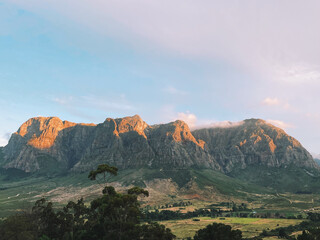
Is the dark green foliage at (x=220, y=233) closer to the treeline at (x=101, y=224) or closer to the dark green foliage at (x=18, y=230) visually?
the treeline at (x=101, y=224)

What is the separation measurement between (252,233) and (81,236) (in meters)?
134

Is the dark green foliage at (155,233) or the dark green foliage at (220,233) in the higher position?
the dark green foliage at (155,233)

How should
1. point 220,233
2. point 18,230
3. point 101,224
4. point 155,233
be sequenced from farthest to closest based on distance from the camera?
point 101,224 < point 18,230 < point 220,233 < point 155,233

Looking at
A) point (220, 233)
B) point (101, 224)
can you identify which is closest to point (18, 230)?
point (101, 224)

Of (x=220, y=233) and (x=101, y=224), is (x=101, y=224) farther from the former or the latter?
(x=220, y=233)

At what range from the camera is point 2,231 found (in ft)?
267

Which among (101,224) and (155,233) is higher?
(155,233)

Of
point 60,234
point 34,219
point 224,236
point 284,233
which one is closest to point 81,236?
point 60,234

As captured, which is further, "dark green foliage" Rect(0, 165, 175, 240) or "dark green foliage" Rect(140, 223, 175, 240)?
Result: "dark green foliage" Rect(0, 165, 175, 240)

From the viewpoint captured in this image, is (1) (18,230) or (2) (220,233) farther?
(1) (18,230)

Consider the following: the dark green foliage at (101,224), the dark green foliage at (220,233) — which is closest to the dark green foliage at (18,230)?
the dark green foliage at (101,224)

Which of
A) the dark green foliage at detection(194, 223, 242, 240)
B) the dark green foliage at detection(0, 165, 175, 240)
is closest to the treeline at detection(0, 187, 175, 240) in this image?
the dark green foliage at detection(0, 165, 175, 240)

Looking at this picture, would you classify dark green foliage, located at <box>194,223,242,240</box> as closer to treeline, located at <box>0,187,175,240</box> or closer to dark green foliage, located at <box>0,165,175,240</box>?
treeline, located at <box>0,187,175,240</box>

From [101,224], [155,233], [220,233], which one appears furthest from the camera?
[101,224]
